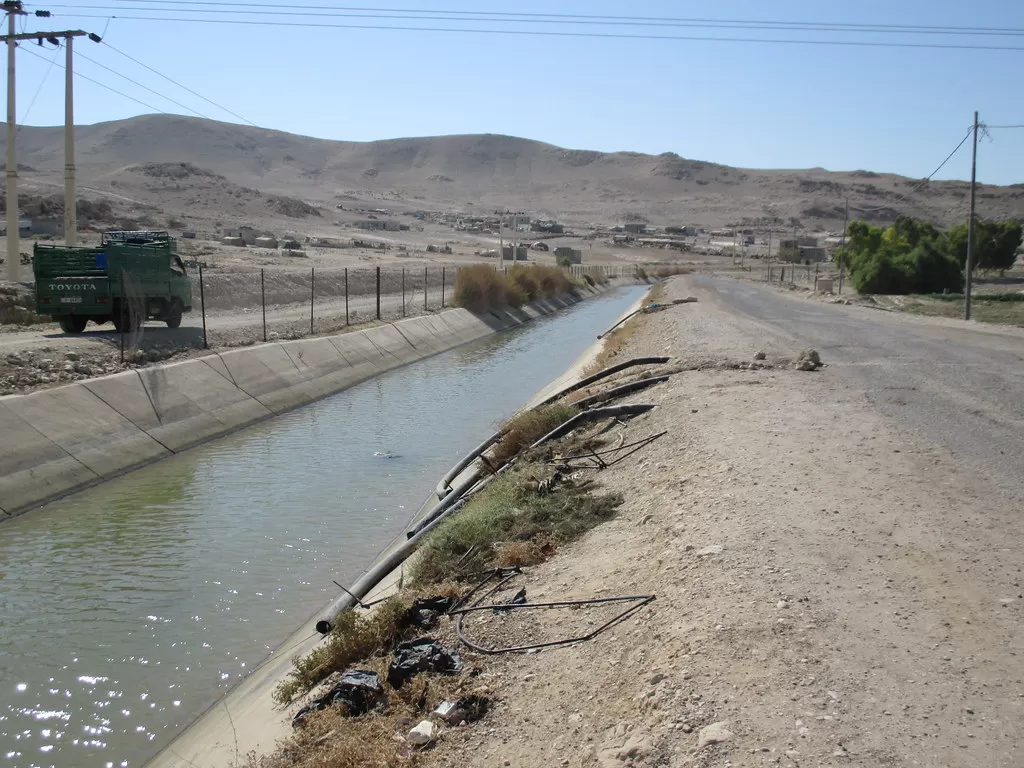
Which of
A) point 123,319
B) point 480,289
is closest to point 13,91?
point 123,319

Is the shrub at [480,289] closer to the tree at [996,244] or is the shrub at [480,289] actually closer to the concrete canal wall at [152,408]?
the concrete canal wall at [152,408]

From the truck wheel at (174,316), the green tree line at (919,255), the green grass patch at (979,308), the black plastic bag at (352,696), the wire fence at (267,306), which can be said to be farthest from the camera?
the green tree line at (919,255)

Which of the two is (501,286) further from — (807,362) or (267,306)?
(807,362)

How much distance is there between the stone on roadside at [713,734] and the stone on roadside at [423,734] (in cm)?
196

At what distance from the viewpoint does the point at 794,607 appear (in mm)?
6680

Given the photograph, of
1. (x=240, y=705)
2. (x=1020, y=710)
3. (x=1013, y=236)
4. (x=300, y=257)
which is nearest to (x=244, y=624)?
(x=240, y=705)

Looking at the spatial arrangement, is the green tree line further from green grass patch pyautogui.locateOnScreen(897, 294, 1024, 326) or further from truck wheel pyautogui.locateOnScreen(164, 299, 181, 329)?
truck wheel pyautogui.locateOnScreen(164, 299, 181, 329)

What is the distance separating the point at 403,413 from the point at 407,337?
12.9 meters

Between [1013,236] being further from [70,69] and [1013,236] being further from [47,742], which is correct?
[47,742]

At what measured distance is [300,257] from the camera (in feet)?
200

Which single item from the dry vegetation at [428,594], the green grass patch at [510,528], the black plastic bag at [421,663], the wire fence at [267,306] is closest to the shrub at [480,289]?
the wire fence at [267,306]

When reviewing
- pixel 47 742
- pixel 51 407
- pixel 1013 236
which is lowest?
pixel 47 742

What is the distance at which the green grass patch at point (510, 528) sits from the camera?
9977 millimetres

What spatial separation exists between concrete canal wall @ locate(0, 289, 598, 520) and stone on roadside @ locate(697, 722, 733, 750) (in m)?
13.7
